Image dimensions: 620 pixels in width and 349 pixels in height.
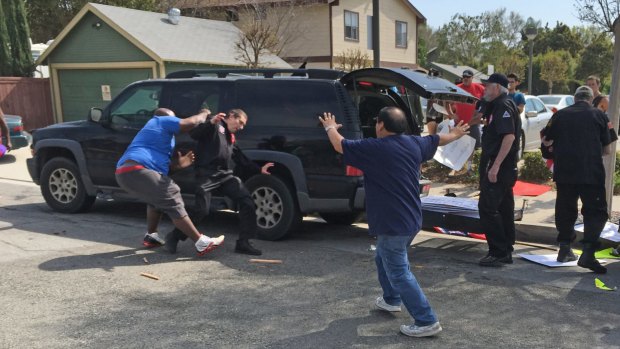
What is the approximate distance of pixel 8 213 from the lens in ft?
27.3

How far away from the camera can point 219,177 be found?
6.21 m

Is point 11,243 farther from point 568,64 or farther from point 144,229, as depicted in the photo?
point 568,64

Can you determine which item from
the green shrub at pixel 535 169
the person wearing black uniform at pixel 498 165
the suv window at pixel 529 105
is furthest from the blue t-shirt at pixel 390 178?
the suv window at pixel 529 105

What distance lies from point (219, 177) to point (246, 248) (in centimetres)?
82

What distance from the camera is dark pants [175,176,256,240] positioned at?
6121mm

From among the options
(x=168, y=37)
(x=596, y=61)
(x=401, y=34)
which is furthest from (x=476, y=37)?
(x=168, y=37)

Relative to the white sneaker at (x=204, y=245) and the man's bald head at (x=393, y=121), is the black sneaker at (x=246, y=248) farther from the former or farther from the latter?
the man's bald head at (x=393, y=121)

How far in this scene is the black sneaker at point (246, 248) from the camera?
6141mm

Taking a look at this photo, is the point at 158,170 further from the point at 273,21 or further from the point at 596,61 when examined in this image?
the point at 596,61

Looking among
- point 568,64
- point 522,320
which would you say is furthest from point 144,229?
point 568,64

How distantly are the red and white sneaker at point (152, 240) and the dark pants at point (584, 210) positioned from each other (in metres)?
4.29

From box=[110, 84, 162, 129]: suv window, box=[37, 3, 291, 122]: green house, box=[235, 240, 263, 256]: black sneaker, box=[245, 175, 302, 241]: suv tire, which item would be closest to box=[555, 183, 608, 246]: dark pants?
box=[245, 175, 302, 241]: suv tire

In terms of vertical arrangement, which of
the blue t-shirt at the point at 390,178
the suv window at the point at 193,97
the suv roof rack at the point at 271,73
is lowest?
the blue t-shirt at the point at 390,178

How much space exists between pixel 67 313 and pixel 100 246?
2042 millimetres
